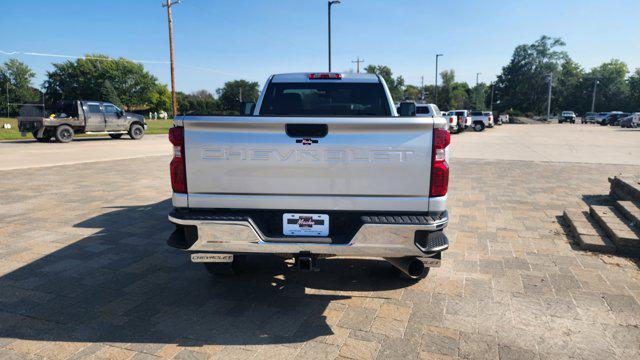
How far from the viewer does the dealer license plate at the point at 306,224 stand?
299 cm

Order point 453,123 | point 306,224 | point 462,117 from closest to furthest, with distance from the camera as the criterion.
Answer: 1. point 306,224
2. point 453,123
3. point 462,117

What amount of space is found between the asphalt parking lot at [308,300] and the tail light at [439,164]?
3.52 ft

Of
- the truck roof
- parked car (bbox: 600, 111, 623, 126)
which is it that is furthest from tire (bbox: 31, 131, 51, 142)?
parked car (bbox: 600, 111, 623, 126)

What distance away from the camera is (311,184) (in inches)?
116

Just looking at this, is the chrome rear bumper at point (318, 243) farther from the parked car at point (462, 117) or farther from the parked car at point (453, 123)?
the parked car at point (462, 117)

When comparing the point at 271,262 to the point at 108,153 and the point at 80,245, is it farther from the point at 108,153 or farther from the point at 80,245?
the point at 108,153

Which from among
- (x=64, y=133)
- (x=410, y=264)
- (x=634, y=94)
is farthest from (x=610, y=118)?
(x=410, y=264)

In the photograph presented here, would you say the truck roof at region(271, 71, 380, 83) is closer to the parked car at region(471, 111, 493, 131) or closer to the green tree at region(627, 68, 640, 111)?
the parked car at region(471, 111, 493, 131)

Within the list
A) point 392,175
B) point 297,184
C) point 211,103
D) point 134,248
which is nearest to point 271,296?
point 297,184

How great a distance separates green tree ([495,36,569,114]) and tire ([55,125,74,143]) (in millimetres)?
91462

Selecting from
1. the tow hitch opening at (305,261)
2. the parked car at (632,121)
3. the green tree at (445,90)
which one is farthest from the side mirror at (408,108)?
the green tree at (445,90)

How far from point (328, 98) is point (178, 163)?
8.35 feet

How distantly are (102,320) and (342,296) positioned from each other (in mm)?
1985

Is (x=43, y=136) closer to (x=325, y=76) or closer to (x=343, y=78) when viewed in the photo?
(x=325, y=76)
